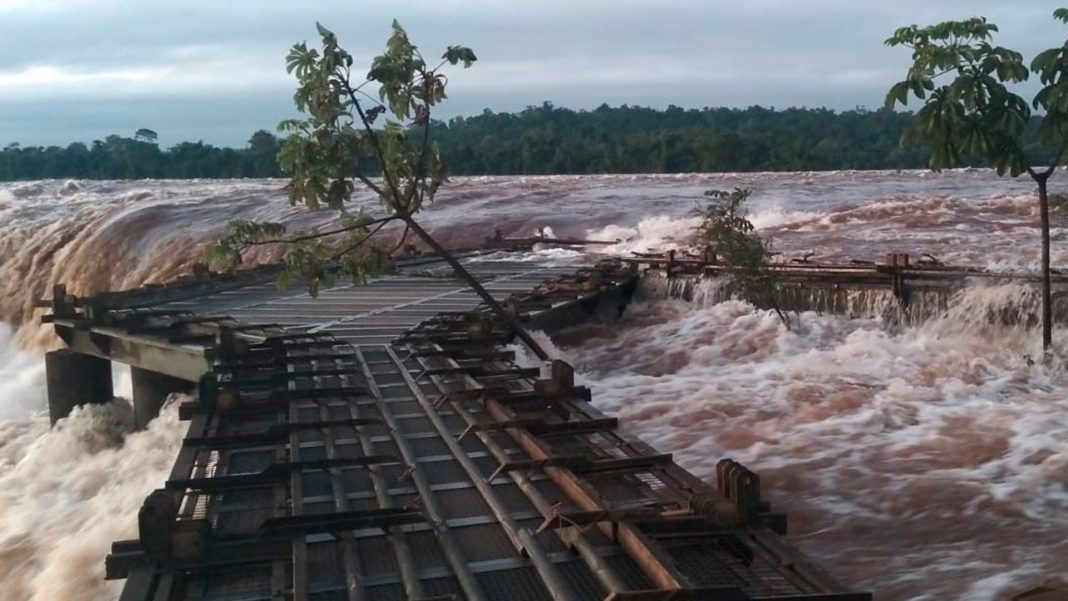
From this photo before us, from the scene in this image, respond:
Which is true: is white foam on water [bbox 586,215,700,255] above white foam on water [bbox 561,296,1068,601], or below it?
above

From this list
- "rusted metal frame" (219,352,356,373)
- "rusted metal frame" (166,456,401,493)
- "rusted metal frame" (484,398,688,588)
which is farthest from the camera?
"rusted metal frame" (219,352,356,373)

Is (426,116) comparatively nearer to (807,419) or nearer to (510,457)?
(510,457)

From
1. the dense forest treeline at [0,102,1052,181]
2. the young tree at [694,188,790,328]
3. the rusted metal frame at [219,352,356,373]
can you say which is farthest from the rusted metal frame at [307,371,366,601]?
the dense forest treeline at [0,102,1052,181]

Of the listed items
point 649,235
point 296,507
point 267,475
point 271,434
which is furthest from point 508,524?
point 649,235

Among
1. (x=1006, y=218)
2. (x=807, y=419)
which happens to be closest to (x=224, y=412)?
(x=807, y=419)

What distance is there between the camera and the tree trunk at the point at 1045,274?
34.8 feet

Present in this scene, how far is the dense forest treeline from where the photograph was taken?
65.6m

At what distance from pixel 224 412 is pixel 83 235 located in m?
24.4

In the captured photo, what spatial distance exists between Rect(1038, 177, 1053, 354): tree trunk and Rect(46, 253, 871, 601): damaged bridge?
5223mm

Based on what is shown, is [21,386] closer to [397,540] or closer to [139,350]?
[139,350]

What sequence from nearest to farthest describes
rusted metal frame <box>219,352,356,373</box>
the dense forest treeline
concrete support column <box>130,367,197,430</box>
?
rusted metal frame <box>219,352,356,373</box>, concrete support column <box>130,367,197,430</box>, the dense forest treeline

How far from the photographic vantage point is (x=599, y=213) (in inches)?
1299

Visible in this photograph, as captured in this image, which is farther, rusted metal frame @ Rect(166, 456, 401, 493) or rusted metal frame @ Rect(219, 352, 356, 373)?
rusted metal frame @ Rect(219, 352, 356, 373)

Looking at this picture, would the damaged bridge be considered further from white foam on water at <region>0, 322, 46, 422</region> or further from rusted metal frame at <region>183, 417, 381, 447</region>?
white foam on water at <region>0, 322, 46, 422</region>
